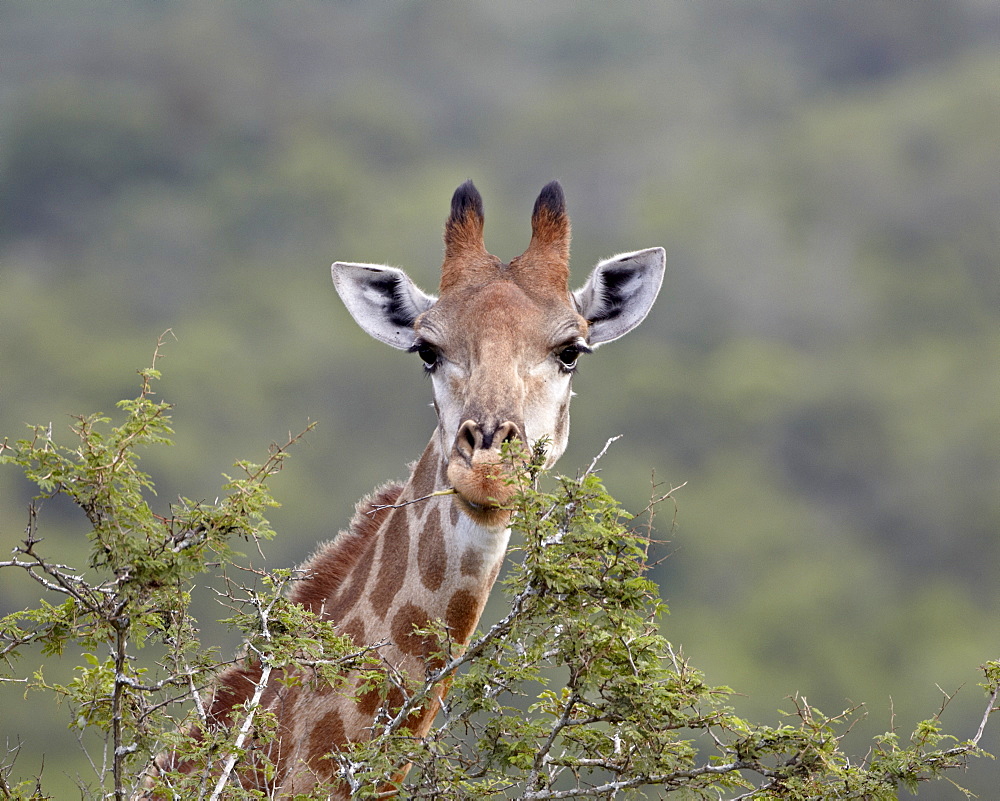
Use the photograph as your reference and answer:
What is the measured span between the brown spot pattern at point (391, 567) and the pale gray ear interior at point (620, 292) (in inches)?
64.7

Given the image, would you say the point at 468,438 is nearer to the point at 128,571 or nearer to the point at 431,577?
the point at 431,577

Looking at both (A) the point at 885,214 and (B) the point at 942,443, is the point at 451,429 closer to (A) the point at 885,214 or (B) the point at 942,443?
(B) the point at 942,443

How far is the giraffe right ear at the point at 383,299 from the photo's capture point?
773 cm

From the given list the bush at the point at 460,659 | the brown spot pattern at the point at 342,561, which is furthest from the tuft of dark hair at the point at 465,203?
the bush at the point at 460,659

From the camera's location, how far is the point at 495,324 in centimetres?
683

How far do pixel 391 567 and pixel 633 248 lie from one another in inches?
3573

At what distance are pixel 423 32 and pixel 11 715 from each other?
381 feet

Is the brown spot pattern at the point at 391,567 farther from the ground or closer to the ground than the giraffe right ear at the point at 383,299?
closer to the ground

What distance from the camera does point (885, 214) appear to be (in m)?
108

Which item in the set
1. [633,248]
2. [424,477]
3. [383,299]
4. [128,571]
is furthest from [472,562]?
[633,248]

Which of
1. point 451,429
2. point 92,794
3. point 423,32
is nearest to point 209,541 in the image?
point 92,794

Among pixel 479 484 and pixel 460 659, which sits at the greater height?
pixel 479 484

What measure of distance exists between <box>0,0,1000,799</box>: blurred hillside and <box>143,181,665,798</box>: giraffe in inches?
1240

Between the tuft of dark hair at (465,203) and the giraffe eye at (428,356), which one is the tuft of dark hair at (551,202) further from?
the giraffe eye at (428,356)
